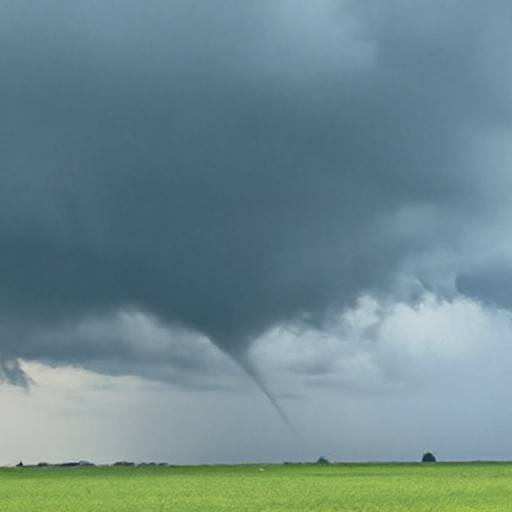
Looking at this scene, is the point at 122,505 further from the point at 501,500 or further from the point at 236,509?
the point at 501,500

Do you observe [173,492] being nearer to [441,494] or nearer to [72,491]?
[72,491]

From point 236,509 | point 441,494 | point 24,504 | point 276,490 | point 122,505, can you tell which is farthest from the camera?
point 276,490

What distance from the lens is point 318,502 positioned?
62594 millimetres

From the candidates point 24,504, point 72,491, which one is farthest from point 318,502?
point 72,491

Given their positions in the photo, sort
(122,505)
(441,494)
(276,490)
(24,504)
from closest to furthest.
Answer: (122,505), (24,504), (441,494), (276,490)

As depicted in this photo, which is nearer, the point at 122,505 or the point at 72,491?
the point at 122,505

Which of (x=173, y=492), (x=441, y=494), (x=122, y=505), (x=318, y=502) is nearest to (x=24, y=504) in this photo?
(x=122, y=505)

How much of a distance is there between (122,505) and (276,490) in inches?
828

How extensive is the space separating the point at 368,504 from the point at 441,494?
44.1 feet

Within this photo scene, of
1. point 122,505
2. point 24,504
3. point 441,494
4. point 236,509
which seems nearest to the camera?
point 236,509

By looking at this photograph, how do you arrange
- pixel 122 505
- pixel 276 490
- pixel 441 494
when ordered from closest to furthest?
pixel 122 505 → pixel 441 494 → pixel 276 490

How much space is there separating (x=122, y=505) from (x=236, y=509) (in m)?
8.95

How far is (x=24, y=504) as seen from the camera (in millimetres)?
64688

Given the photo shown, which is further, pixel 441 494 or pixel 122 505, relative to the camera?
pixel 441 494
